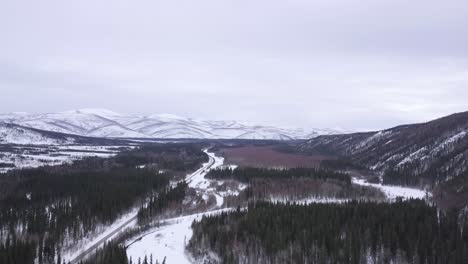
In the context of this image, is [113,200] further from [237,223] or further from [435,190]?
[435,190]

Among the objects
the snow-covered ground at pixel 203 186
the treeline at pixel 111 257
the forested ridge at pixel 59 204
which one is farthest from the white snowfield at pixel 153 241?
the snow-covered ground at pixel 203 186

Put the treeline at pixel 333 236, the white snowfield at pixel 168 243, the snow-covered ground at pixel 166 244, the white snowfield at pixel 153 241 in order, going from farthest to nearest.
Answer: the white snowfield at pixel 153 241 → the white snowfield at pixel 168 243 → the snow-covered ground at pixel 166 244 → the treeline at pixel 333 236

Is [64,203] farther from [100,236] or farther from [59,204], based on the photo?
[100,236]

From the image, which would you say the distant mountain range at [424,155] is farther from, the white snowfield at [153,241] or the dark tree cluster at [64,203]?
the dark tree cluster at [64,203]

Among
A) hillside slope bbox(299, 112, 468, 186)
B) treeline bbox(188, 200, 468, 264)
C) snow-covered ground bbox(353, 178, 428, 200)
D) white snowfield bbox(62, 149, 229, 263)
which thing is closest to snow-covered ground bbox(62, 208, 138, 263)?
white snowfield bbox(62, 149, 229, 263)

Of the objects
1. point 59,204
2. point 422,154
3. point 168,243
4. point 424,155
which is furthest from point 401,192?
point 59,204

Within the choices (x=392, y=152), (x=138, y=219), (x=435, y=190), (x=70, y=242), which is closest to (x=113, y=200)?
(x=138, y=219)
